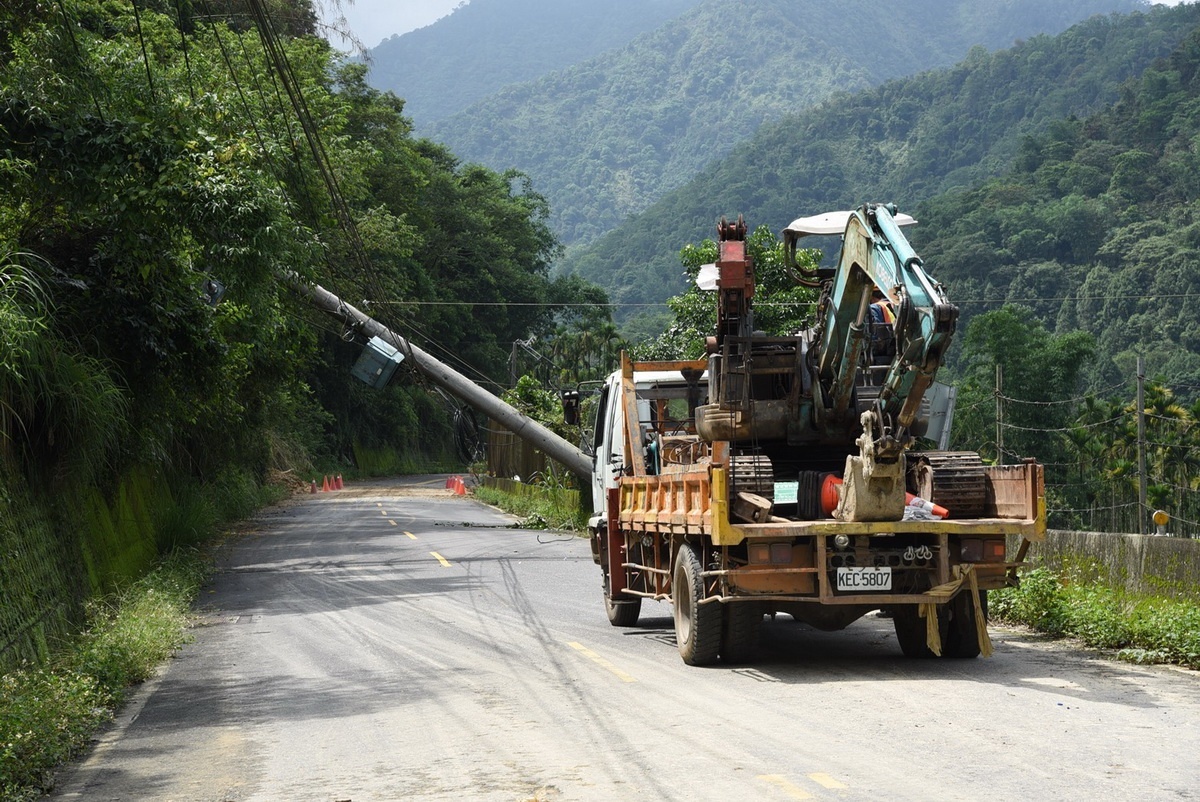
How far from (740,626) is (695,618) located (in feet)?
1.27

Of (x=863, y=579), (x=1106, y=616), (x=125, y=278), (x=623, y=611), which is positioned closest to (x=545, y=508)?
(x=125, y=278)

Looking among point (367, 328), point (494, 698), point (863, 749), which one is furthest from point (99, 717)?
point (367, 328)

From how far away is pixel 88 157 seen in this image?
43.0 ft

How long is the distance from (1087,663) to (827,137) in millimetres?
155070

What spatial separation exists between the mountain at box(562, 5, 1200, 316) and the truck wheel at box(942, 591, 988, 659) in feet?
390

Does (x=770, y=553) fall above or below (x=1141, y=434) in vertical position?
below

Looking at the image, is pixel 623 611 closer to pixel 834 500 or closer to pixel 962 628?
pixel 834 500

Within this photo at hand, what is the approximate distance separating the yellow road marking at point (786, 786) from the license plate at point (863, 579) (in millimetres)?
3725

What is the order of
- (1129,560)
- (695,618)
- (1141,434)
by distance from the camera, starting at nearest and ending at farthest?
(695,618) → (1129,560) → (1141,434)

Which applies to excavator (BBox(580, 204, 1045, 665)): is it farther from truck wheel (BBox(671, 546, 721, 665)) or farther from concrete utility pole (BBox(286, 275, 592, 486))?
concrete utility pole (BBox(286, 275, 592, 486))

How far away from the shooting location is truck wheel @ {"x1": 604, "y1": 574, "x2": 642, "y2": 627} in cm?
1452

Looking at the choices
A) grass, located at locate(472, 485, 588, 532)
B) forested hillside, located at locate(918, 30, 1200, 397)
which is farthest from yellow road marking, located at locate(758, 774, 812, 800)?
forested hillside, located at locate(918, 30, 1200, 397)

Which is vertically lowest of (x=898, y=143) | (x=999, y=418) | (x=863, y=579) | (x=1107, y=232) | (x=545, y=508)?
(x=545, y=508)

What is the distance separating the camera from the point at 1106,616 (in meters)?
12.5
